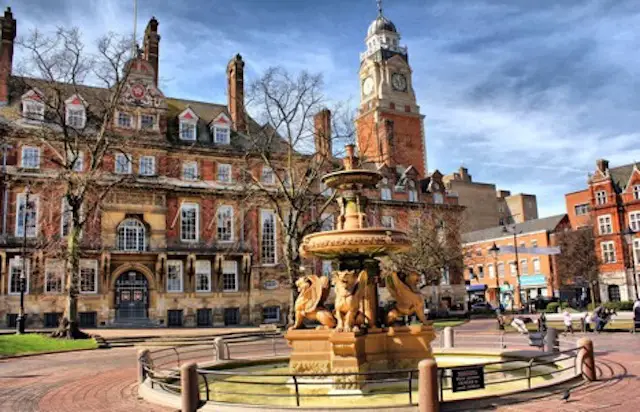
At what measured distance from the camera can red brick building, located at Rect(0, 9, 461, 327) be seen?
3556 cm

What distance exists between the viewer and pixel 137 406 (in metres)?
11.0

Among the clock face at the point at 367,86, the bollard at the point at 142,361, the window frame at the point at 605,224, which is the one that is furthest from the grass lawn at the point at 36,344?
the clock face at the point at 367,86

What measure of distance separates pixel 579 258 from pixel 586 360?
1865 inches

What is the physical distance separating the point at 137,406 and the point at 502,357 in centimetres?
1039

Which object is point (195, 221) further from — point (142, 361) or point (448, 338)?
point (142, 361)

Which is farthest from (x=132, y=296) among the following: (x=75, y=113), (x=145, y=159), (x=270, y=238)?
(x=75, y=113)

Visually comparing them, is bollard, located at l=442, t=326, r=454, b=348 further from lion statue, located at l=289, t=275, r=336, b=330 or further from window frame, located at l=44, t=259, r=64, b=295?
window frame, located at l=44, t=259, r=64, b=295

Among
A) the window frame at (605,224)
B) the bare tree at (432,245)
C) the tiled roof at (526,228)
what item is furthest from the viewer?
the tiled roof at (526,228)

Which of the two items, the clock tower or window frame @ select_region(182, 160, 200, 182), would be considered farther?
the clock tower

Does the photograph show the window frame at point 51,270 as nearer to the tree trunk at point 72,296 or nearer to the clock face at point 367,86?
the tree trunk at point 72,296

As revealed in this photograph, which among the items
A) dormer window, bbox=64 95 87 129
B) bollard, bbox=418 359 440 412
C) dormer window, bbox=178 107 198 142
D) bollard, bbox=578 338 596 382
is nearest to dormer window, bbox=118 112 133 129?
dormer window, bbox=64 95 87 129

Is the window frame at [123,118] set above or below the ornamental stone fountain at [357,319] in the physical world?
above

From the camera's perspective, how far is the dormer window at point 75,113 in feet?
129

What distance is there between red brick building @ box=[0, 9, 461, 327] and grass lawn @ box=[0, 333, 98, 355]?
994 cm
